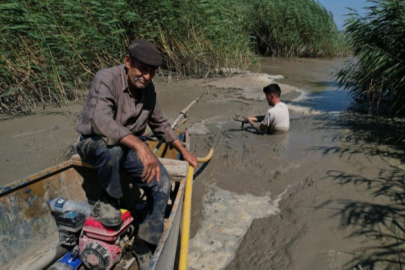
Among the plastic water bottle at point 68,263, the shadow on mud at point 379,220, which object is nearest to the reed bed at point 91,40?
the plastic water bottle at point 68,263

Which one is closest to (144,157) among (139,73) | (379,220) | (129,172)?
(129,172)

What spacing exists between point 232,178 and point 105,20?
18.6 ft

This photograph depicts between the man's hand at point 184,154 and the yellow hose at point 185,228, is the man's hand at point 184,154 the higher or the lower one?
the higher one

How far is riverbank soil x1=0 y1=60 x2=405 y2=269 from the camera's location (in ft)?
9.54

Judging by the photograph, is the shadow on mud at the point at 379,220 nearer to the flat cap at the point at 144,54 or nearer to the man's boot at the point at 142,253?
the man's boot at the point at 142,253

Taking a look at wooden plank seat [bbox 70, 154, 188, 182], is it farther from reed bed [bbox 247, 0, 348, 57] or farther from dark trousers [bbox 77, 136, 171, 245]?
reed bed [bbox 247, 0, 348, 57]

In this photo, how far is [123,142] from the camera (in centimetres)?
231

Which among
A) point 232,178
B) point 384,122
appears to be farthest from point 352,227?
Answer: point 384,122

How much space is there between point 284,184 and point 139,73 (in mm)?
2423

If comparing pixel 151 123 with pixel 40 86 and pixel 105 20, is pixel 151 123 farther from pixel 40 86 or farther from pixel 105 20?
pixel 105 20

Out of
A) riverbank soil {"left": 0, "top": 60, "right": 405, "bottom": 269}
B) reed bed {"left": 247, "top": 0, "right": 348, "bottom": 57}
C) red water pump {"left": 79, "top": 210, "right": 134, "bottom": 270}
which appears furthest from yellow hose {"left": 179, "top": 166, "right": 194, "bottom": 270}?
reed bed {"left": 247, "top": 0, "right": 348, "bottom": 57}

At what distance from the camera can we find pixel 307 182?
13.2ft

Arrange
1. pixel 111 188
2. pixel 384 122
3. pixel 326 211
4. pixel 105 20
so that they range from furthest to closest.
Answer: pixel 105 20 < pixel 384 122 < pixel 326 211 < pixel 111 188

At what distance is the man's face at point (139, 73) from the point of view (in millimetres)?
2535
